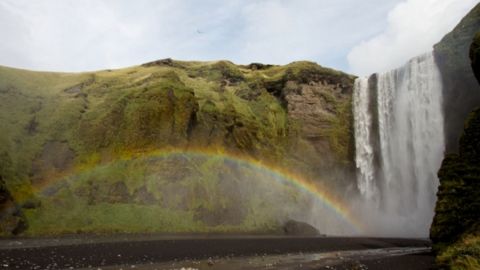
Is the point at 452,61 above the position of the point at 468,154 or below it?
above

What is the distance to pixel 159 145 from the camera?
6397 cm

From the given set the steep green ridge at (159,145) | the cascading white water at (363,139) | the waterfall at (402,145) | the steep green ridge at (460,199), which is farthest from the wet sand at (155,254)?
the cascading white water at (363,139)

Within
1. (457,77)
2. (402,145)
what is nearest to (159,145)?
(402,145)

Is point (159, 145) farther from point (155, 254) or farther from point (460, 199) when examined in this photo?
point (460, 199)

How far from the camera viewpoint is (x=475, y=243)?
25.2m

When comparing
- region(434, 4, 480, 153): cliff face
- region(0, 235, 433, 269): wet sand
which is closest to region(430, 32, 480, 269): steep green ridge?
region(0, 235, 433, 269): wet sand

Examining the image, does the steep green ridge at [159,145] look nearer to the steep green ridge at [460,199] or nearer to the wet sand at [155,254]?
the wet sand at [155,254]

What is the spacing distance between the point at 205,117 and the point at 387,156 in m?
34.0

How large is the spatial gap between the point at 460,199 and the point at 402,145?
34.0 meters

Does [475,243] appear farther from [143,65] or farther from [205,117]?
[143,65]

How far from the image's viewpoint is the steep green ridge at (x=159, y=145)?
52.5 m

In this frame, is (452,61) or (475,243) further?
(452,61)

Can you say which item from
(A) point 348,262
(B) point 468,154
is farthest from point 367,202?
(A) point 348,262

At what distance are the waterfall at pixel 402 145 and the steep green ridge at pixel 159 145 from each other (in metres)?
5.85
